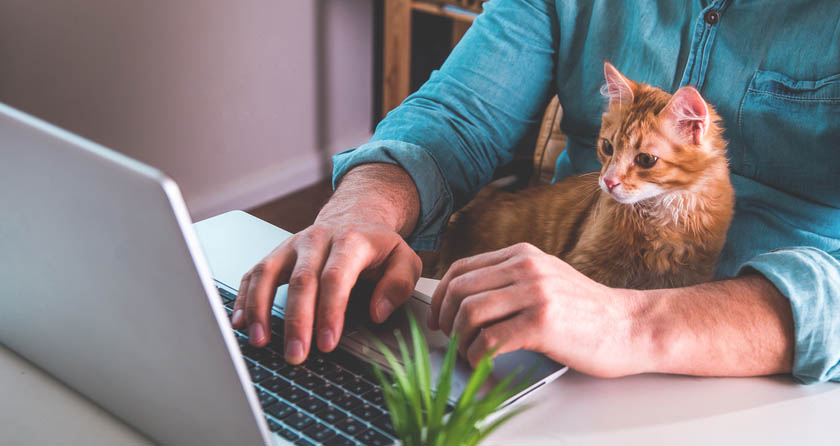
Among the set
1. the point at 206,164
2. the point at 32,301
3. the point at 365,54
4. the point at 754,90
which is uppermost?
the point at 754,90

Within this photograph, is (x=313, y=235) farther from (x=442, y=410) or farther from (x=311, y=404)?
(x=442, y=410)

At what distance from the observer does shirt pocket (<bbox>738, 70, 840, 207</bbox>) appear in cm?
86

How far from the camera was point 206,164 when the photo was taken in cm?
245

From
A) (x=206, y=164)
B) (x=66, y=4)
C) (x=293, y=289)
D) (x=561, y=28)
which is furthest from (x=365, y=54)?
(x=293, y=289)

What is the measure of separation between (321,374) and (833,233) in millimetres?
728

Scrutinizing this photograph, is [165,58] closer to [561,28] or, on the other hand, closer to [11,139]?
[561,28]

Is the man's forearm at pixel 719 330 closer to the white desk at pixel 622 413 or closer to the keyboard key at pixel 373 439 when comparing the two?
the white desk at pixel 622 413

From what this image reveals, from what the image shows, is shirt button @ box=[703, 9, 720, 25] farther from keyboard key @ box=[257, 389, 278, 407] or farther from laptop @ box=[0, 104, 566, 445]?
keyboard key @ box=[257, 389, 278, 407]

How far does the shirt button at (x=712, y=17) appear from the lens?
37.0 inches

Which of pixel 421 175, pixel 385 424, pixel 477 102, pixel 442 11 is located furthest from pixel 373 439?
pixel 442 11

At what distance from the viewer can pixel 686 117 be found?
82cm

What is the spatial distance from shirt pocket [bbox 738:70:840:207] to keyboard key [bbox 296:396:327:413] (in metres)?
0.70

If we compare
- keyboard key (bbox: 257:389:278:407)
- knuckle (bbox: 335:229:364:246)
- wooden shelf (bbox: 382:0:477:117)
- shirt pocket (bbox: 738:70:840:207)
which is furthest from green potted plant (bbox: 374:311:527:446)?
wooden shelf (bbox: 382:0:477:117)

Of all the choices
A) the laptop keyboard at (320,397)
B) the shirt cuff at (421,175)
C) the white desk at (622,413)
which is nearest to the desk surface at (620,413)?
the white desk at (622,413)
